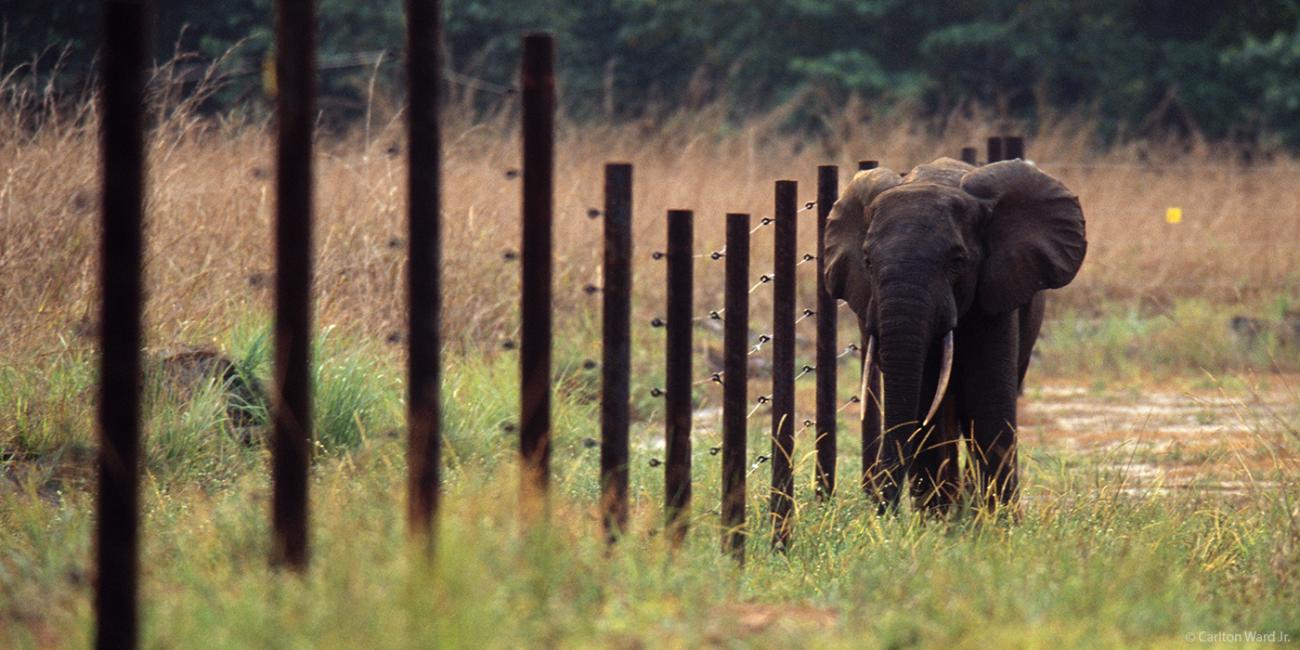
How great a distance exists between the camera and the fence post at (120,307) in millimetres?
3598

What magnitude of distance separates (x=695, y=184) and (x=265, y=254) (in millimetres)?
6099

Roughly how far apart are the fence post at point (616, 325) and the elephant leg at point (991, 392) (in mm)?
2065

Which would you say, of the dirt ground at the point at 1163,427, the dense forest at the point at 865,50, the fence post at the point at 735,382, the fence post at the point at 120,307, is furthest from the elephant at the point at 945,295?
the dense forest at the point at 865,50

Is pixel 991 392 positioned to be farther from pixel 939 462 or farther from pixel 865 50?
pixel 865 50

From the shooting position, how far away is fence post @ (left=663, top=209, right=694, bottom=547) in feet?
17.6

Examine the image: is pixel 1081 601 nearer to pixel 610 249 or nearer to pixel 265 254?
pixel 610 249

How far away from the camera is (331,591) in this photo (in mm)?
3598

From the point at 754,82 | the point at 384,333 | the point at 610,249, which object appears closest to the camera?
the point at 610,249

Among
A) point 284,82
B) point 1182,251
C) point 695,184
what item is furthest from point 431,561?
point 1182,251

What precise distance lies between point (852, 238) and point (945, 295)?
579mm

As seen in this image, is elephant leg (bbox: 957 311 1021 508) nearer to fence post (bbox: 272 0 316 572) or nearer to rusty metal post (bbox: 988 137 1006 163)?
rusty metal post (bbox: 988 137 1006 163)

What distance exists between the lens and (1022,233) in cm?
673

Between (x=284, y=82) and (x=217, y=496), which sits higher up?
(x=284, y=82)

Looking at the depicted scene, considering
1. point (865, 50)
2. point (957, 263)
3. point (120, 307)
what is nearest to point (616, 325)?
point (120, 307)
